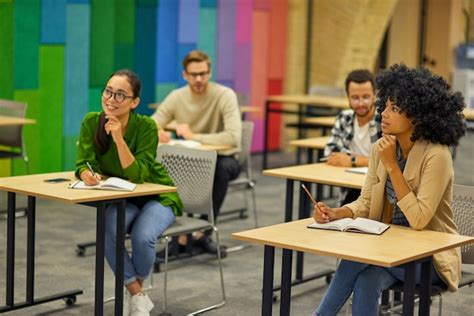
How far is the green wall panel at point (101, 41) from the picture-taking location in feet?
27.4

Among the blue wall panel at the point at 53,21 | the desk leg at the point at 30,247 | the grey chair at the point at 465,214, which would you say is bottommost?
the desk leg at the point at 30,247

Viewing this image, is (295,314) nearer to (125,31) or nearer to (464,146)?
(125,31)

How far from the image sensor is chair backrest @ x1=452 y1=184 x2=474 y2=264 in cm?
416

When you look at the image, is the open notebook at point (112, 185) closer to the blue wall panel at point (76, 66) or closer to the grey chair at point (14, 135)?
the grey chair at point (14, 135)

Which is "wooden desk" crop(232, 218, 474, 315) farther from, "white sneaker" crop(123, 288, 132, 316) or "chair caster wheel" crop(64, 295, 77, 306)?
"chair caster wheel" crop(64, 295, 77, 306)

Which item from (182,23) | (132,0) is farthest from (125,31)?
(182,23)

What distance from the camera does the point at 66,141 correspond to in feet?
26.9

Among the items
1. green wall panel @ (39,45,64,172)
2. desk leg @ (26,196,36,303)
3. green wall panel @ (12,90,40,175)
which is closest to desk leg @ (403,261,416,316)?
desk leg @ (26,196,36,303)

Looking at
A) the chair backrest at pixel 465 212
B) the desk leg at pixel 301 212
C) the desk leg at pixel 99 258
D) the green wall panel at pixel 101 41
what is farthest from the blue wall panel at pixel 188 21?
the chair backrest at pixel 465 212

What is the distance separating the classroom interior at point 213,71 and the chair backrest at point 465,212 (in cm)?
29

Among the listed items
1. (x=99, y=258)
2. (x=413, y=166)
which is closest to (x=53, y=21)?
(x=99, y=258)

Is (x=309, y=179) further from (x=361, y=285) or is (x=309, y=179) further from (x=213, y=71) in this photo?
(x=213, y=71)

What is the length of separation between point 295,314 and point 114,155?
4.12 ft

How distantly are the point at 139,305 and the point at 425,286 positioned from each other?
1482 millimetres
